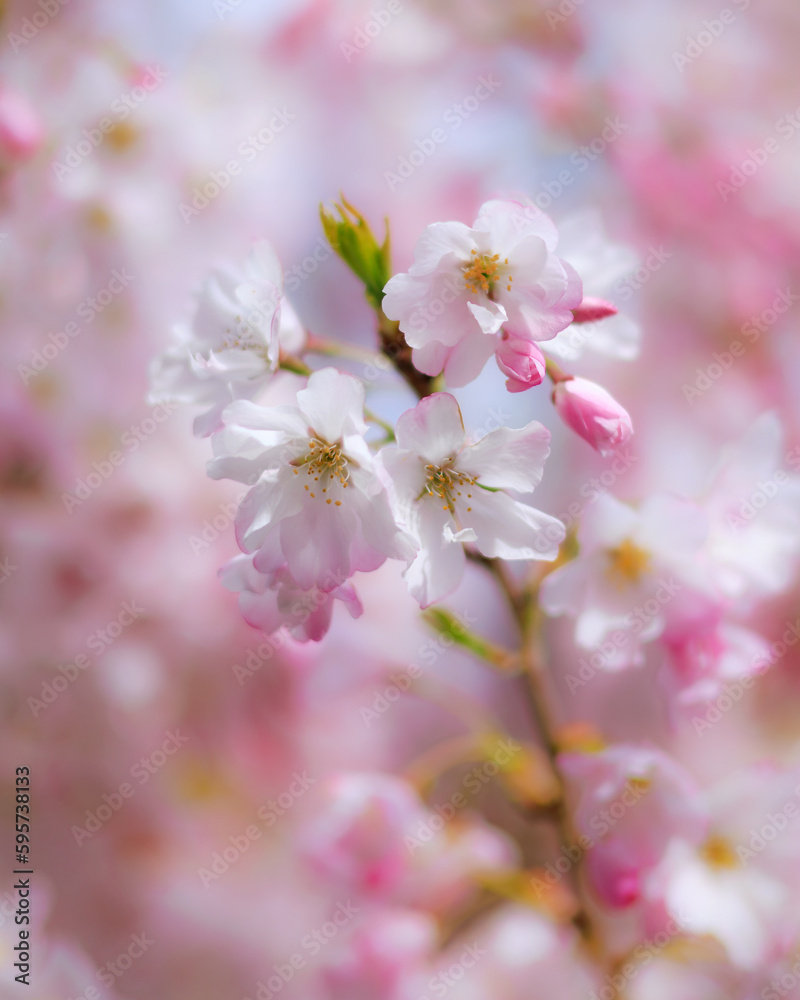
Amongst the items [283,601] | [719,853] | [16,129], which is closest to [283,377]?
[16,129]

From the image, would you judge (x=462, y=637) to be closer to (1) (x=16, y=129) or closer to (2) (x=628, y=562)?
(2) (x=628, y=562)

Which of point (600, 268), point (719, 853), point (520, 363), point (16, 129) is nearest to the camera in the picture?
point (520, 363)

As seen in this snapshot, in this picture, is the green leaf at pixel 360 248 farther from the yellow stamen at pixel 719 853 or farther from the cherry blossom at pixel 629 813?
the yellow stamen at pixel 719 853

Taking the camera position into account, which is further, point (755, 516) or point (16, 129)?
point (16, 129)

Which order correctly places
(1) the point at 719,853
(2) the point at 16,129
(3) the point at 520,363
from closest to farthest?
(3) the point at 520,363, (1) the point at 719,853, (2) the point at 16,129

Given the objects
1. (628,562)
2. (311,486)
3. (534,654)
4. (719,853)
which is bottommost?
(719,853)

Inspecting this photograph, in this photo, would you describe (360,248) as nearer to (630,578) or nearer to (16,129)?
(630,578)

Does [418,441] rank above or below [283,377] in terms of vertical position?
above
